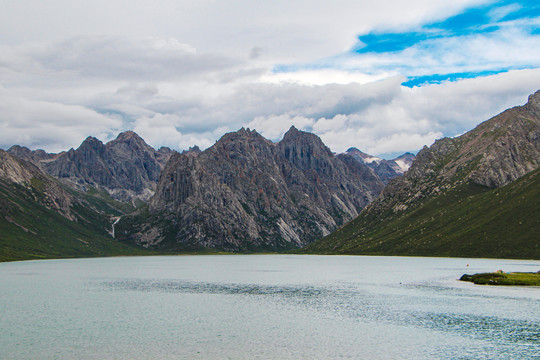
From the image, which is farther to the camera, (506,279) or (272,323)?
(506,279)

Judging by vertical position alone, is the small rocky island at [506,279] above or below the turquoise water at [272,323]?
below

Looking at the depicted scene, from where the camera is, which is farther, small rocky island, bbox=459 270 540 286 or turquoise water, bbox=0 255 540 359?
small rocky island, bbox=459 270 540 286

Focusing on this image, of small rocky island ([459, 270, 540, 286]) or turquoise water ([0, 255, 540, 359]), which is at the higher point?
turquoise water ([0, 255, 540, 359])

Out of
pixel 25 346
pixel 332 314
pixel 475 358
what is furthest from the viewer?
pixel 332 314

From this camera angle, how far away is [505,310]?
92062mm

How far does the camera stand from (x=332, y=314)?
91.8 m

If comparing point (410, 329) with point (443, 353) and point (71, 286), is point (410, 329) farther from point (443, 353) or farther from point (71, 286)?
point (71, 286)

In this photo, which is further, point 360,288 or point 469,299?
point 360,288

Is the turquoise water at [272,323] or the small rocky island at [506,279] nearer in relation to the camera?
the turquoise water at [272,323]

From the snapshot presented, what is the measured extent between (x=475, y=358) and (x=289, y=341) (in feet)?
82.6

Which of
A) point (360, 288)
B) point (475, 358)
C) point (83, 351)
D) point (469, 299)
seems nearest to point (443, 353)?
point (475, 358)

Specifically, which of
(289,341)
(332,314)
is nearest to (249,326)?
(289,341)

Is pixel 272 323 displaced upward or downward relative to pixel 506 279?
upward

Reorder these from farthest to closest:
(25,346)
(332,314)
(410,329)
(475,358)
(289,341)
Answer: (332,314), (410,329), (289,341), (25,346), (475,358)
